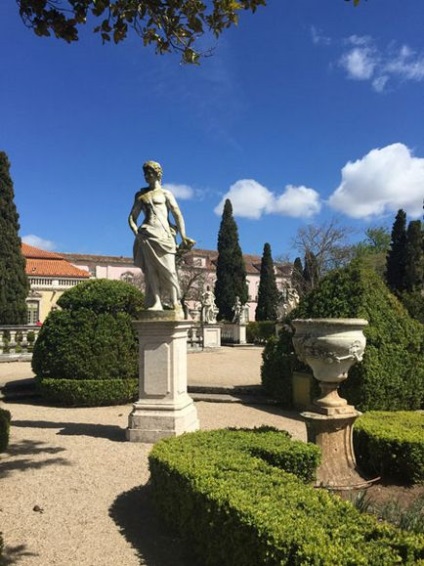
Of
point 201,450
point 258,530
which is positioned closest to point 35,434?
point 201,450

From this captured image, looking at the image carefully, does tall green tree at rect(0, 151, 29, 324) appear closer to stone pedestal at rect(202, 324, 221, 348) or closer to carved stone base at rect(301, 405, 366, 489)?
stone pedestal at rect(202, 324, 221, 348)

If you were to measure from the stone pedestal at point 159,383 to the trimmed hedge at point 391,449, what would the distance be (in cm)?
254

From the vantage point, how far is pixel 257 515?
289 centimetres

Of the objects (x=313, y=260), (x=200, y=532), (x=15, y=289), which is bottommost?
(x=200, y=532)

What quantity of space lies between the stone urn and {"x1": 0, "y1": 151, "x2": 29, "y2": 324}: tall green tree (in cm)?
2795

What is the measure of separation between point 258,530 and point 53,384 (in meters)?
7.92

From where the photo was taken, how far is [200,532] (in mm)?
3443

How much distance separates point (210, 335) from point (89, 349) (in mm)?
15636

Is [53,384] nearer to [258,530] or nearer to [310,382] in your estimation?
[310,382]

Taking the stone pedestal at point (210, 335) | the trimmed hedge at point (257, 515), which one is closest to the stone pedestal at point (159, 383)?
the trimmed hedge at point (257, 515)

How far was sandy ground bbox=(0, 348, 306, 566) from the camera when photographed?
369cm

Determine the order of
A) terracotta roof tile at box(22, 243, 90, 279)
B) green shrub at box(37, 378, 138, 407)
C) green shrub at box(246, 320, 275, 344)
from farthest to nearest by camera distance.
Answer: terracotta roof tile at box(22, 243, 90, 279) < green shrub at box(246, 320, 275, 344) < green shrub at box(37, 378, 138, 407)

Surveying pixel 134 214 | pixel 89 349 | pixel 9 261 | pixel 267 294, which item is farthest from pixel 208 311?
pixel 134 214

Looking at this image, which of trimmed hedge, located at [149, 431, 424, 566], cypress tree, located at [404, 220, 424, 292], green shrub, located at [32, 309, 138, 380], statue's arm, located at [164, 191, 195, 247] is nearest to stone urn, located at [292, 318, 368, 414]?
trimmed hedge, located at [149, 431, 424, 566]
